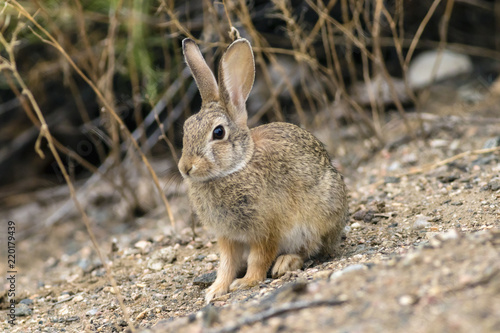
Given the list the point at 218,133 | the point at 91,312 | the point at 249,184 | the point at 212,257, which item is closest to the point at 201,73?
the point at 218,133

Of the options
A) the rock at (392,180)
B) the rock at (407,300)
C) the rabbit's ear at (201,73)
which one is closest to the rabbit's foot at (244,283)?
the rabbit's ear at (201,73)

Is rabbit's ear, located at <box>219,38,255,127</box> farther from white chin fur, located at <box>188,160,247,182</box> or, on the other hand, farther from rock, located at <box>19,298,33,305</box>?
rock, located at <box>19,298,33,305</box>

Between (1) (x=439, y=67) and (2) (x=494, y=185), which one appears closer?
(2) (x=494, y=185)

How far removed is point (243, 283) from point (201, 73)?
1.49 meters

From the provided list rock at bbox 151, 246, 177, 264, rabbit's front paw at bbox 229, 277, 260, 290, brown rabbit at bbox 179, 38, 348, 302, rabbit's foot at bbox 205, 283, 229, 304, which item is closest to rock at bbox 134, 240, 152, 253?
rock at bbox 151, 246, 177, 264

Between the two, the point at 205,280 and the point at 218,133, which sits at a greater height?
the point at 218,133

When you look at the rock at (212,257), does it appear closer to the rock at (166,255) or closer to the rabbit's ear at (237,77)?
the rock at (166,255)

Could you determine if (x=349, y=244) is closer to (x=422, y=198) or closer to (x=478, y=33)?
(x=422, y=198)

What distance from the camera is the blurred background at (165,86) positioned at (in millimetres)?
6355

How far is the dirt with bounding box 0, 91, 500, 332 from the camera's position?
2467mm

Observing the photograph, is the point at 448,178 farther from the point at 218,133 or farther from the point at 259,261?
the point at 218,133

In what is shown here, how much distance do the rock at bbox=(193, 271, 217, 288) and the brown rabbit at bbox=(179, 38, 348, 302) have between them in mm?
257

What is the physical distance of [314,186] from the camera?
4.09m

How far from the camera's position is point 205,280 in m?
4.32
